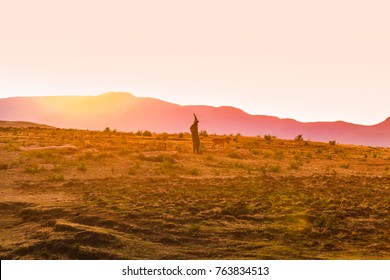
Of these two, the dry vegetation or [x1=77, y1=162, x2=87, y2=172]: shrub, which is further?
[x1=77, y1=162, x2=87, y2=172]: shrub

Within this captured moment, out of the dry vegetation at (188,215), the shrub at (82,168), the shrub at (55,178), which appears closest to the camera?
the dry vegetation at (188,215)

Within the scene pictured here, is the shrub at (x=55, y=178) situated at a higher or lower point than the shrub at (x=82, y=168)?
lower

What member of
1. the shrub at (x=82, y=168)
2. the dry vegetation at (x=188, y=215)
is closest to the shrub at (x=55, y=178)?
the dry vegetation at (x=188, y=215)

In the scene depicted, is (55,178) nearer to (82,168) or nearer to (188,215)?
(82,168)

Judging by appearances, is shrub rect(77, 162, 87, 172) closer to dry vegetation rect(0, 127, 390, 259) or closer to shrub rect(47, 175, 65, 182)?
dry vegetation rect(0, 127, 390, 259)

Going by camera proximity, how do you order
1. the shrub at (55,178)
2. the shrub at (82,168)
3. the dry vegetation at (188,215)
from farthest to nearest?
1. the shrub at (82,168)
2. the shrub at (55,178)
3. the dry vegetation at (188,215)

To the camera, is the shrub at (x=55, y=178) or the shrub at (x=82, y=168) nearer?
the shrub at (x=55, y=178)

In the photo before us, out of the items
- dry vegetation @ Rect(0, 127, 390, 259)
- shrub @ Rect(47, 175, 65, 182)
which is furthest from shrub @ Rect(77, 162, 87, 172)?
shrub @ Rect(47, 175, 65, 182)

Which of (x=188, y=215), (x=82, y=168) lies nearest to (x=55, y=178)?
(x=82, y=168)

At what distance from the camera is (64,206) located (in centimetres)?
1316

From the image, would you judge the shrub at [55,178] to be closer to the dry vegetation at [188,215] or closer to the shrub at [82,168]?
the dry vegetation at [188,215]

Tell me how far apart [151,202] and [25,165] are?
1162 centimetres

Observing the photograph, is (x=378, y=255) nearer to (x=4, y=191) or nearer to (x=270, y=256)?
(x=270, y=256)
